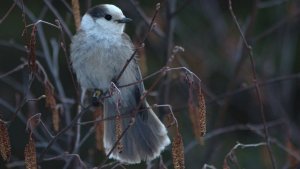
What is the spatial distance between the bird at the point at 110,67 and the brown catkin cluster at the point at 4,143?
1482 millimetres

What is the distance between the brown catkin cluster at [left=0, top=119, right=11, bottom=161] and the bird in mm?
1482

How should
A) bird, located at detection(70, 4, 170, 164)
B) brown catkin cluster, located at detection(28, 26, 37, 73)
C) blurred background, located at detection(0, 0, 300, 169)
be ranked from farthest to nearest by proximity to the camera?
blurred background, located at detection(0, 0, 300, 169) → bird, located at detection(70, 4, 170, 164) → brown catkin cluster, located at detection(28, 26, 37, 73)

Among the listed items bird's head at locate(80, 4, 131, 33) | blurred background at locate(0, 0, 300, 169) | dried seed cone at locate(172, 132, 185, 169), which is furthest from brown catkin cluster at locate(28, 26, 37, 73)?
blurred background at locate(0, 0, 300, 169)

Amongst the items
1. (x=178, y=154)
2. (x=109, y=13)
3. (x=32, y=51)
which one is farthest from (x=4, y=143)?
(x=109, y=13)

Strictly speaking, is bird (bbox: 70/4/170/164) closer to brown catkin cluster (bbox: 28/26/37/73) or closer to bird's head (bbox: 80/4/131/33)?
bird's head (bbox: 80/4/131/33)

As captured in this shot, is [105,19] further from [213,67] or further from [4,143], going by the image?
[213,67]

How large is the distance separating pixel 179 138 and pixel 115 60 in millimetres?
1606

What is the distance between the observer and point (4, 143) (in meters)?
3.03

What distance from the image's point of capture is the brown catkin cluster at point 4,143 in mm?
3016

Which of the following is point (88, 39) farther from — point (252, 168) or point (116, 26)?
point (252, 168)

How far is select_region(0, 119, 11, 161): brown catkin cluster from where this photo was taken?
302cm

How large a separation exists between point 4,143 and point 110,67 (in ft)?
5.22

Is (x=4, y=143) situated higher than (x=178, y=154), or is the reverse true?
(x=178, y=154)

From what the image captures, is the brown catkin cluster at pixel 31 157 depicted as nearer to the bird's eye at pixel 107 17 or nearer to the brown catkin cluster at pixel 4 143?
the brown catkin cluster at pixel 4 143
